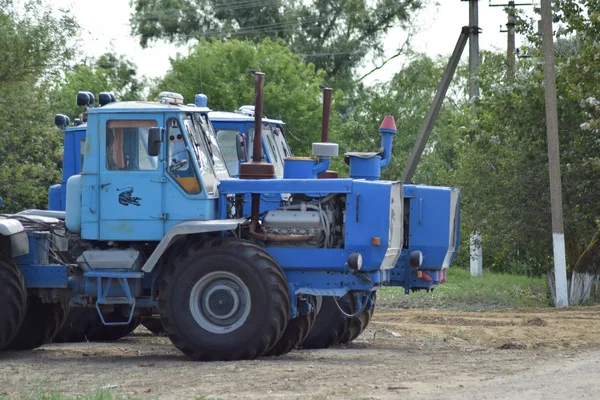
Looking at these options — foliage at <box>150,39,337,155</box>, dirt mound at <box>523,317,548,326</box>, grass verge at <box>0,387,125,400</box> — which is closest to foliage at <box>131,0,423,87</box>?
foliage at <box>150,39,337,155</box>

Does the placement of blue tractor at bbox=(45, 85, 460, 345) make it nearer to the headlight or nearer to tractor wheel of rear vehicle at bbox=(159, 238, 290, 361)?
the headlight

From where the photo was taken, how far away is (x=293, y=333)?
14492 mm

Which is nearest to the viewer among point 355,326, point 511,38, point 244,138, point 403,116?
point 355,326

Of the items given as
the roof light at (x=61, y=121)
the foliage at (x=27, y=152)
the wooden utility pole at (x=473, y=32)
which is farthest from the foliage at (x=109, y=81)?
the roof light at (x=61, y=121)

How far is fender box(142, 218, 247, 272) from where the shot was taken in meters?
13.6

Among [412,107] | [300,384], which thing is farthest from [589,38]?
[412,107]

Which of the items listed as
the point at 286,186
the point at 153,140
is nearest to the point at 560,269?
the point at 286,186

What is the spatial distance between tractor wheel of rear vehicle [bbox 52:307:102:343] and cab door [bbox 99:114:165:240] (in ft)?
10.0

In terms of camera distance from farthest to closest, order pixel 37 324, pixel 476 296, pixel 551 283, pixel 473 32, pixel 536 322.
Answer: pixel 473 32
pixel 476 296
pixel 551 283
pixel 536 322
pixel 37 324

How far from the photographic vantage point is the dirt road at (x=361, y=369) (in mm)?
11094

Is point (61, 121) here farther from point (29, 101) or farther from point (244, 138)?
point (29, 101)

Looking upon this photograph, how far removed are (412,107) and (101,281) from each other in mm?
40306

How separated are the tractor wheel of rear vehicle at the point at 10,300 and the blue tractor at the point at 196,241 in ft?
0.05

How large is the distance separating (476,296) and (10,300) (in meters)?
13.9
